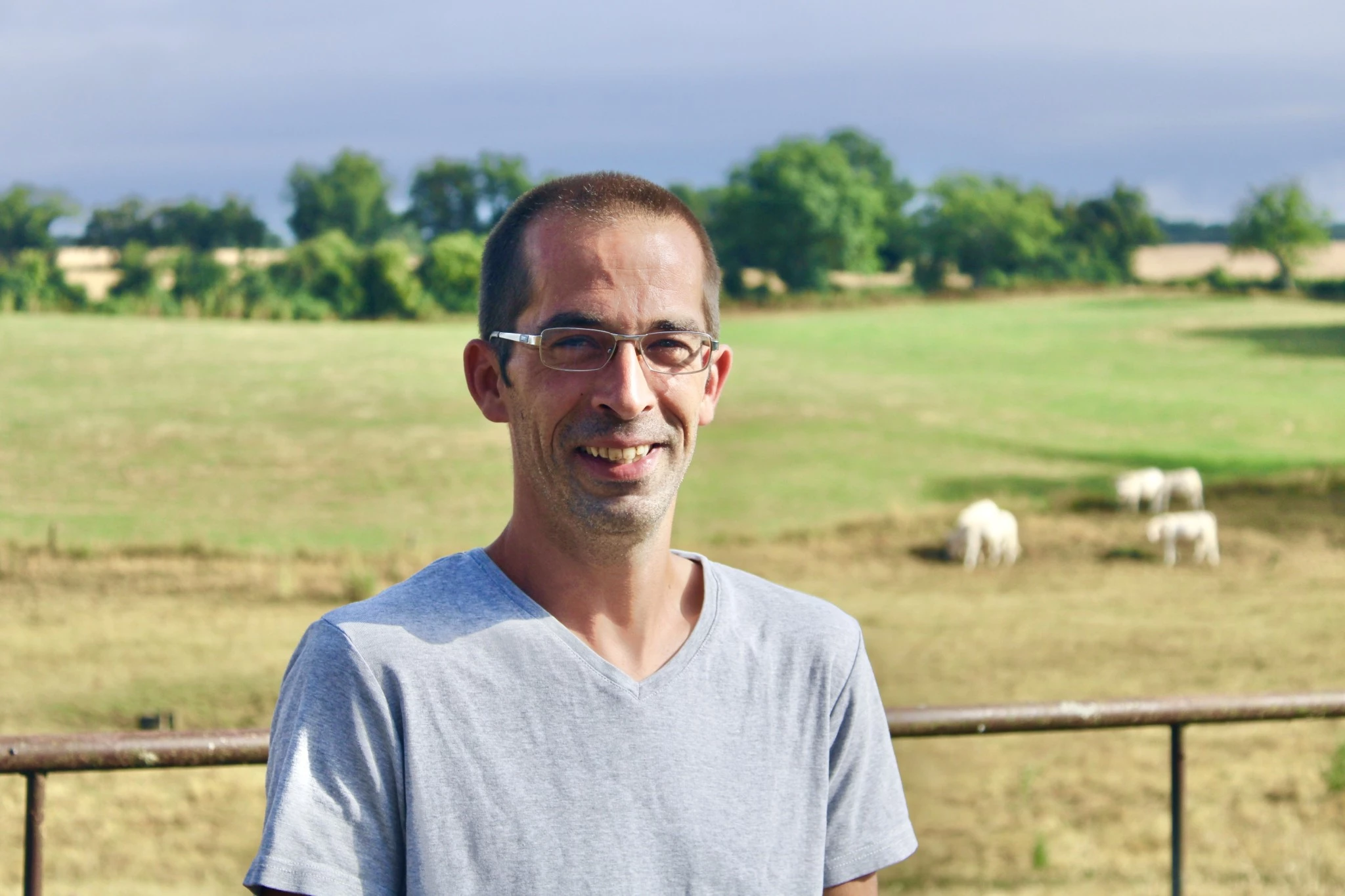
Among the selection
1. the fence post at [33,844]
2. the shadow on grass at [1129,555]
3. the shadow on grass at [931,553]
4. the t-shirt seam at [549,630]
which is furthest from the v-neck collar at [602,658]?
the shadow on grass at [931,553]

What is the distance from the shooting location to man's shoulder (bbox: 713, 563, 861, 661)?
128cm

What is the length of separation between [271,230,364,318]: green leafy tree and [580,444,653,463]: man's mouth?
41.3 metres

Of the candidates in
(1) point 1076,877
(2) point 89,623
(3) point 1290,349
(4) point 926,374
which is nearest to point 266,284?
(4) point 926,374

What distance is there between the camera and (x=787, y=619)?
1.29 metres

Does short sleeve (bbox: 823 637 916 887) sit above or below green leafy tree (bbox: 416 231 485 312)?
below

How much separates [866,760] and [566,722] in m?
0.30

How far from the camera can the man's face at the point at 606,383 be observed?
122 centimetres

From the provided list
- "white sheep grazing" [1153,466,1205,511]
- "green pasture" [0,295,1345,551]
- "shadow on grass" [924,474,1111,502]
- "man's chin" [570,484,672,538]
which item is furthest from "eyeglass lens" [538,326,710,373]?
"shadow on grass" [924,474,1111,502]

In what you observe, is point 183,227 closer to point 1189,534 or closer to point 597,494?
point 1189,534

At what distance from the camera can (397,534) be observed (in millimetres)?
24375

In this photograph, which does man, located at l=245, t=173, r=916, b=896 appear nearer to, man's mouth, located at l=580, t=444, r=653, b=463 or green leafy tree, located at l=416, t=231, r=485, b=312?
man's mouth, located at l=580, t=444, r=653, b=463

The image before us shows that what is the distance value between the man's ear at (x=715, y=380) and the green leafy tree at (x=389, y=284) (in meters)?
39.5

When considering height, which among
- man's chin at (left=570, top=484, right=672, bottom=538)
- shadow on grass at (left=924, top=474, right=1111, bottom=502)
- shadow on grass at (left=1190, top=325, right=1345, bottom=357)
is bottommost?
shadow on grass at (left=924, top=474, right=1111, bottom=502)

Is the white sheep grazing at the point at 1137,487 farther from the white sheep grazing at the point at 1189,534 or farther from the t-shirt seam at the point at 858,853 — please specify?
the t-shirt seam at the point at 858,853
